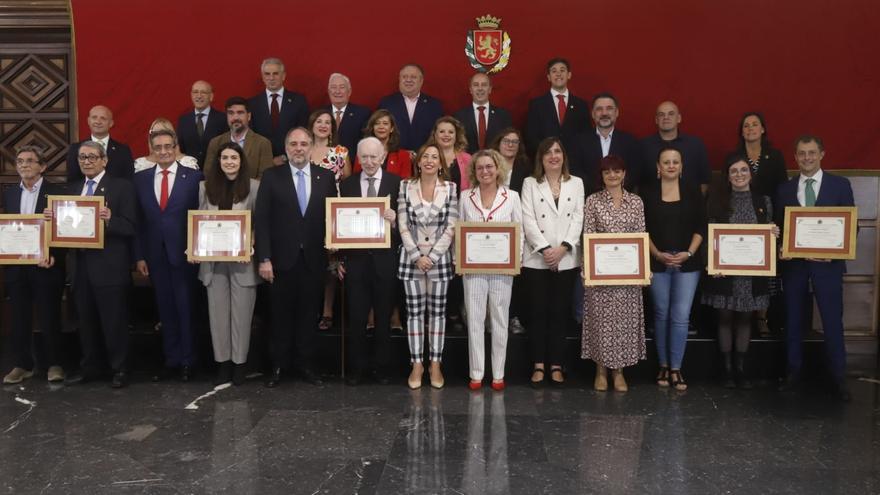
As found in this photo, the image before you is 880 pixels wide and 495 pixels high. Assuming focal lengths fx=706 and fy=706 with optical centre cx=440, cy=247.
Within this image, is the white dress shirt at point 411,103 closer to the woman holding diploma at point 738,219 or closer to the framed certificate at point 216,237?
the framed certificate at point 216,237

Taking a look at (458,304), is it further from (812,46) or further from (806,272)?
(812,46)

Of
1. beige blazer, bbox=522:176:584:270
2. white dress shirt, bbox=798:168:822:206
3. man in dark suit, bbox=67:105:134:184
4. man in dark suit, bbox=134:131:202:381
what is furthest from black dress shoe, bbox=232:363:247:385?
white dress shirt, bbox=798:168:822:206

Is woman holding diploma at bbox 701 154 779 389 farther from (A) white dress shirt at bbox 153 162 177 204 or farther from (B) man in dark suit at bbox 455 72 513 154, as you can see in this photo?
(A) white dress shirt at bbox 153 162 177 204

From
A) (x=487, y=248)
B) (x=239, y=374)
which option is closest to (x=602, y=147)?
(x=487, y=248)

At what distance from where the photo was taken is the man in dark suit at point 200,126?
5.70 meters

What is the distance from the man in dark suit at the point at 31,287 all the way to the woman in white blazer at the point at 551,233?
3181 mm

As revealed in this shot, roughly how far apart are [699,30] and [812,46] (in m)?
1.00

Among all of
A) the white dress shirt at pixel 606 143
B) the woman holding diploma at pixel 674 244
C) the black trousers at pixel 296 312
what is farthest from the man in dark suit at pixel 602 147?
the black trousers at pixel 296 312

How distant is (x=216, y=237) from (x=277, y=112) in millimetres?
1767

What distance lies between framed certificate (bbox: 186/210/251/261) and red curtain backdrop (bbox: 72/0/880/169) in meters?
2.36

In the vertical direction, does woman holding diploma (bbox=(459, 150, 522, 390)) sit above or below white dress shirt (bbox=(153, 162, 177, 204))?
below

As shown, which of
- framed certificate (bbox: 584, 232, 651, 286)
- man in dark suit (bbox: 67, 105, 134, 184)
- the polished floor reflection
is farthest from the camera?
man in dark suit (bbox: 67, 105, 134, 184)

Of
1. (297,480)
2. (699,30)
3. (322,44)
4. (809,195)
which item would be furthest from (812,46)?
(297,480)

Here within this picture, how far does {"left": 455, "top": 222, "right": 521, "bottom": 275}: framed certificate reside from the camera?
4441 mm
